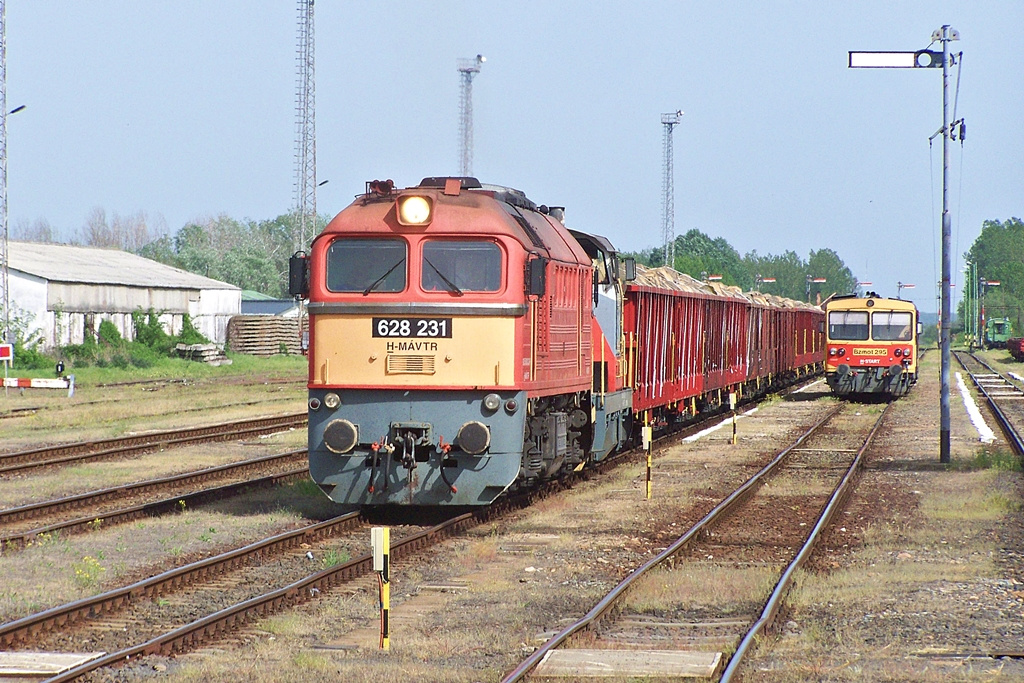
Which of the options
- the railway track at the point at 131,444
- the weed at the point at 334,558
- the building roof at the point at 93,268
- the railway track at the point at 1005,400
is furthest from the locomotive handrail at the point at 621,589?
the building roof at the point at 93,268

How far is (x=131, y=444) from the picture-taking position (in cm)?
2434

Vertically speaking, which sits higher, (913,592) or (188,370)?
(188,370)

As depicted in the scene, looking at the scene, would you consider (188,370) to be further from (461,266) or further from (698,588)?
(698,588)

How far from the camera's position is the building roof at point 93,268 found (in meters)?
53.6

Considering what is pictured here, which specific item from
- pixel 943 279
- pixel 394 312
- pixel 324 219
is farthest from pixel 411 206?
pixel 324 219

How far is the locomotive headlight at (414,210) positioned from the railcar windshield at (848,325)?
26021mm

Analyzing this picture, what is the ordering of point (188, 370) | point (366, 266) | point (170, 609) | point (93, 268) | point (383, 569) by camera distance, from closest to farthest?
1. point (383, 569)
2. point (170, 609)
3. point (366, 266)
4. point (188, 370)
5. point (93, 268)

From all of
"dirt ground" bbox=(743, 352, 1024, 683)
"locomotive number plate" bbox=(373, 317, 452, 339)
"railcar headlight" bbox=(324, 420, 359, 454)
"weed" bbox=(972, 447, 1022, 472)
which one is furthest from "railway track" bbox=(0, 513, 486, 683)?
"weed" bbox=(972, 447, 1022, 472)

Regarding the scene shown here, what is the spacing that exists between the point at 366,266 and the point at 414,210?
0.78 meters

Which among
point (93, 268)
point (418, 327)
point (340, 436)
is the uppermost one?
point (93, 268)

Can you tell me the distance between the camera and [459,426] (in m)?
13.6

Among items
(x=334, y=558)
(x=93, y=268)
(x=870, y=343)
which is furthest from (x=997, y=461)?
(x=93, y=268)

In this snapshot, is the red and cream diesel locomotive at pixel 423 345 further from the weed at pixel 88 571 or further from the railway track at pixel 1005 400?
the railway track at pixel 1005 400

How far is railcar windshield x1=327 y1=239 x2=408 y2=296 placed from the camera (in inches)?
544
